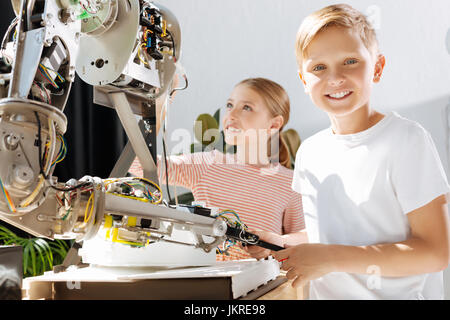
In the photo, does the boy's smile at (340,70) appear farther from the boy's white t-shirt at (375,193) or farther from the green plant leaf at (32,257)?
the green plant leaf at (32,257)

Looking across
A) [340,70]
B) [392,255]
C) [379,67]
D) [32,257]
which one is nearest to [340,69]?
[340,70]

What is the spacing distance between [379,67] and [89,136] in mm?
1246

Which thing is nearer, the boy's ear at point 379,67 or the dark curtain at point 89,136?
the boy's ear at point 379,67

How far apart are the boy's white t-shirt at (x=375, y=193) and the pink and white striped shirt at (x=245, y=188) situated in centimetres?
29

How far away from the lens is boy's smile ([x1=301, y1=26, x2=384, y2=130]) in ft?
2.29

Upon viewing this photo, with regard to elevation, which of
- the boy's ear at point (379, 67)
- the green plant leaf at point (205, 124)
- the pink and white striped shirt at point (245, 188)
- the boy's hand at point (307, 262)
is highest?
the green plant leaf at point (205, 124)

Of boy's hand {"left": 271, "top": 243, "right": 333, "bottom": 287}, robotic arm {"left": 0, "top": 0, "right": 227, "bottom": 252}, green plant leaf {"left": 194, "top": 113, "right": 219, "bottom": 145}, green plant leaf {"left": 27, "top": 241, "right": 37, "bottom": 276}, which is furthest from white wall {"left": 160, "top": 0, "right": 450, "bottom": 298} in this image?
green plant leaf {"left": 27, "top": 241, "right": 37, "bottom": 276}

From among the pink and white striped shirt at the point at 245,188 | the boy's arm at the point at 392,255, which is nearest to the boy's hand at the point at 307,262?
the boy's arm at the point at 392,255

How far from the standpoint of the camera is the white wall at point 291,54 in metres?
0.82

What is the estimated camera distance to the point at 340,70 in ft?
2.28

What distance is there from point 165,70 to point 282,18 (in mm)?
465

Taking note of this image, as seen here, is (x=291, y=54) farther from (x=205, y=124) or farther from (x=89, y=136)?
(x=89, y=136)

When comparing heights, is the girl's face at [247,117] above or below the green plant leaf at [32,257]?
above

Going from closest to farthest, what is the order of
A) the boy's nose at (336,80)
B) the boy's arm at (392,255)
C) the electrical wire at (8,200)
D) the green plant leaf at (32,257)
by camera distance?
the electrical wire at (8,200) → the boy's arm at (392,255) → the boy's nose at (336,80) → the green plant leaf at (32,257)
